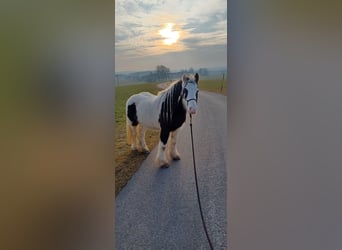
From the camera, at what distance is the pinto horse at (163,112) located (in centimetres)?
127

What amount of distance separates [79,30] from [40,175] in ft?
1.61

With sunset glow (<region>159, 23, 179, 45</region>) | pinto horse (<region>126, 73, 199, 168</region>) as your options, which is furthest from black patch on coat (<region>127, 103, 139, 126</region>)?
sunset glow (<region>159, 23, 179, 45</region>)

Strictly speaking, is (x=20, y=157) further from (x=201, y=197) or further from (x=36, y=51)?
(x=201, y=197)

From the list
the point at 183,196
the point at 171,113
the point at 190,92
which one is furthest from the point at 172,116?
the point at 183,196

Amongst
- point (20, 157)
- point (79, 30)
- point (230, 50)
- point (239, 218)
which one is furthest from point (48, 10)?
point (239, 218)

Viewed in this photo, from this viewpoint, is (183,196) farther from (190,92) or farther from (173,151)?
(190,92)

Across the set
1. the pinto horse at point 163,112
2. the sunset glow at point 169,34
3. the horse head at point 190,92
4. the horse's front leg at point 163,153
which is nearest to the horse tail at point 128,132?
the pinto horse at point 163,112

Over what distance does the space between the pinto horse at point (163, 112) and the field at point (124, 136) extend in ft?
0.06

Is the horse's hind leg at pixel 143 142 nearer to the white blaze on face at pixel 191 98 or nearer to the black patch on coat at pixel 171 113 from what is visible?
the black patch on coat at pixel 171 113

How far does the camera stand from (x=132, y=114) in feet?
4.23

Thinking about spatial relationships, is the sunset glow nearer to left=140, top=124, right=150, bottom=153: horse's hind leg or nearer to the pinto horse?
the pinto horse

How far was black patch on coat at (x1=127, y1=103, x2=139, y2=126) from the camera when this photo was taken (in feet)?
4.22

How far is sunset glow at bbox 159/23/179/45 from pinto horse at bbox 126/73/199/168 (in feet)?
0.46

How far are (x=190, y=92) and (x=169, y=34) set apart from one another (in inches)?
9.0
